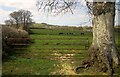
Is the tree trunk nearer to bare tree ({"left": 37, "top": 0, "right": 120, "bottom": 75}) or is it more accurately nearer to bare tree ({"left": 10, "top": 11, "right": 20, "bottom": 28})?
bare tree ({"left": 37, "top": 0, "right": 120, "bottom": 75})

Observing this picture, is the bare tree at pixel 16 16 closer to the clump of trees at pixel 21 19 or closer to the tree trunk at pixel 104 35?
the clump of trees at pixel 21 19

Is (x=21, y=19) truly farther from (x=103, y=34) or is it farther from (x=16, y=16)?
(x=103, y=34)

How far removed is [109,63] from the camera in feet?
45.0

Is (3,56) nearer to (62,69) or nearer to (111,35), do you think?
(62,69)

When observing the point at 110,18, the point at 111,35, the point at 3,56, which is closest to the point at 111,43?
the point at 111,35

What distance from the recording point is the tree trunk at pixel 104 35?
45.6 ft

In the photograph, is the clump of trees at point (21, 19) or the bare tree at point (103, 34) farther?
the clump of trees at point (21, 19)

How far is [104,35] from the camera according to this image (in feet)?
46.5

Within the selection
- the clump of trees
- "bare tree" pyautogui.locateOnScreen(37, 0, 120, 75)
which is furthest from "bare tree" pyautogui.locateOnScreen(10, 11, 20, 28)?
"bare tree" pyautogui.locateOnScreen(37, 0, 120, 75)

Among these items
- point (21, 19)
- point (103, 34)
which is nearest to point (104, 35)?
point (103, 34)

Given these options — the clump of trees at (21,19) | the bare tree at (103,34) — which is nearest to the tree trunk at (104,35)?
the bare tree at (103,34)

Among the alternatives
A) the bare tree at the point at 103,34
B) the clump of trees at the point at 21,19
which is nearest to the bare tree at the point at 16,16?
the clump of trees at the point at 21,19

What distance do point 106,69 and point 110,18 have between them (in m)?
2.61

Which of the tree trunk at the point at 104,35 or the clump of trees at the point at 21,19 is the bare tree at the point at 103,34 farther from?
the clump of trees at the point at 21,19
